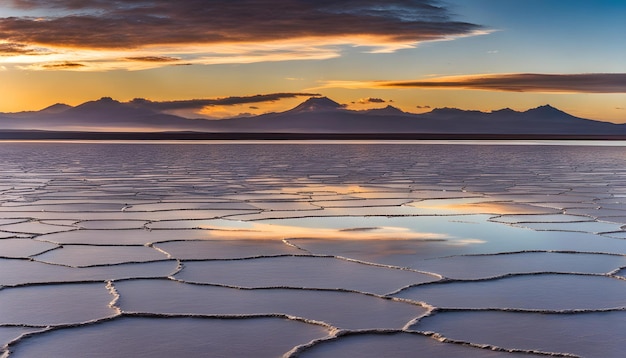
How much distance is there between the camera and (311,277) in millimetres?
3312

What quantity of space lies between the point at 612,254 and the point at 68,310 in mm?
2337

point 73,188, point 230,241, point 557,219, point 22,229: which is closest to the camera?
point 230,241

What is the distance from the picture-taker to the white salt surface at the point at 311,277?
2375mm

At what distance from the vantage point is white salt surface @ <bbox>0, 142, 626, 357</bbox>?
2375 mm

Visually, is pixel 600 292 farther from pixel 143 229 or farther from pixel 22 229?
pixel 22 229

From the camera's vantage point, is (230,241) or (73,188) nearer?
(230,241)

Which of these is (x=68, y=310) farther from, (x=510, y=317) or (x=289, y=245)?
(x=289, y=245)

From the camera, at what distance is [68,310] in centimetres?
273

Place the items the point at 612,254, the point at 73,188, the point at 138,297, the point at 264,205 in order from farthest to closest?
1. the point at 73,188
2. the point at 264,205
3. the point at 612,254
4. the point at 138,297

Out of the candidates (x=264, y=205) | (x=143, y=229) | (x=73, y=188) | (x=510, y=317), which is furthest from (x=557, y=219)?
(x=73, y=188)

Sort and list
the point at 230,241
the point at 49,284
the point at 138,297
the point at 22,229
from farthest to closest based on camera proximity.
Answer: the point at 22,229 < the point at 230,241 < the point at 49,284 < the point at 138,297

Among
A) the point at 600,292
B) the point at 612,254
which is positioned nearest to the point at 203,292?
the point at 600,292

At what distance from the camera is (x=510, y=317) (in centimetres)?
263

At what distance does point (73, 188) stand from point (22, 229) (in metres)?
3.45
